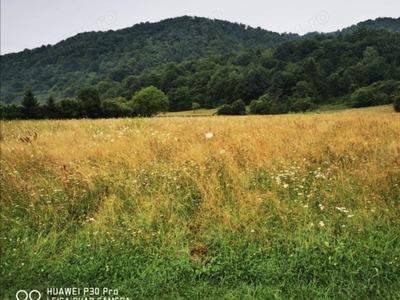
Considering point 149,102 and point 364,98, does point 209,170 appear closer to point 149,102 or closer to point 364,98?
point 149,102

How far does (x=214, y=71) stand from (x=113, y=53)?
54921 mm

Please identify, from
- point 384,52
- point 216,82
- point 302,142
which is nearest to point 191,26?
point 216,82

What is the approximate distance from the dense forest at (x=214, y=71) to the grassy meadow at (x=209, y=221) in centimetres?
5849

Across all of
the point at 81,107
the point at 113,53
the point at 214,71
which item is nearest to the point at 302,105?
the point at 214,71

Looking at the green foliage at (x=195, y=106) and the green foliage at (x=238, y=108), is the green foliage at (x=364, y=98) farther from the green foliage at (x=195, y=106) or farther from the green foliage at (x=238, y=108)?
the green foliage at (x=195, y=106)

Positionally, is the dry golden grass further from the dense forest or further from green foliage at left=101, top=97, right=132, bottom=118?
the dense forest

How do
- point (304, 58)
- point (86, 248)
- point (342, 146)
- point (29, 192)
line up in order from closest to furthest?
point (86, 248)
point (29, 192)
point (342, 146)
point (304, 58)

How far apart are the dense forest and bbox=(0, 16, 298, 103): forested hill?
42 cm

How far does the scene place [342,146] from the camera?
20.4 feet

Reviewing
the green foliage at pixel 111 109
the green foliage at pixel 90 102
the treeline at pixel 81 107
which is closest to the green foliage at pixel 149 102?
the treeline at pixel 81 107

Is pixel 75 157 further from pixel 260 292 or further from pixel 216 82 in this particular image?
pixel 216 82

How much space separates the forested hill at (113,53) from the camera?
108100mm

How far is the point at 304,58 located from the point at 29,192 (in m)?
113

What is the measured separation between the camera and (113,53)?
443ft
